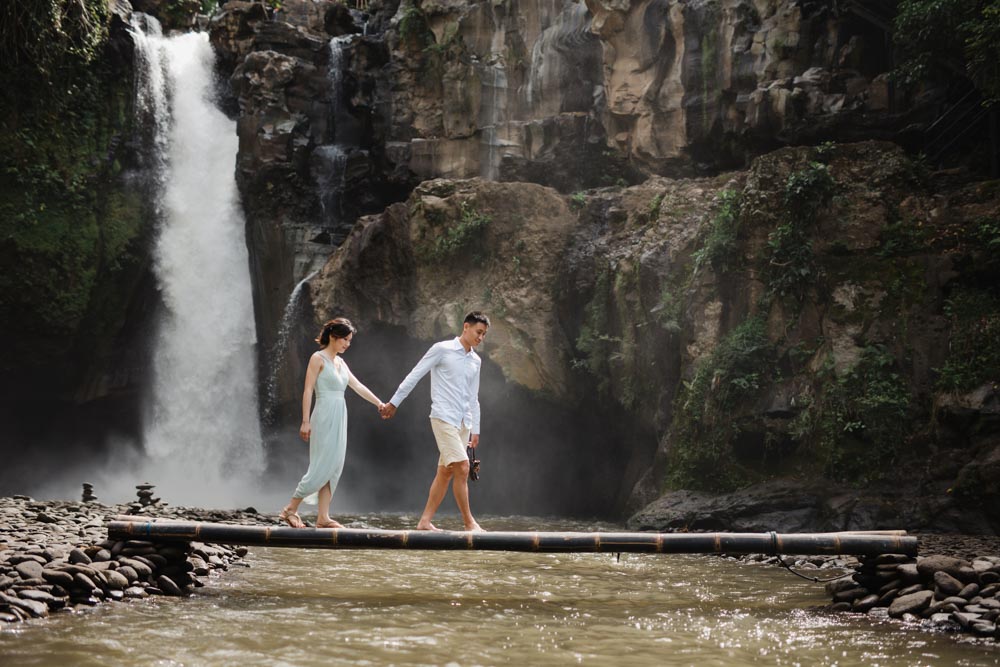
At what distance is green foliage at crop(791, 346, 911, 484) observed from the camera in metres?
11.2

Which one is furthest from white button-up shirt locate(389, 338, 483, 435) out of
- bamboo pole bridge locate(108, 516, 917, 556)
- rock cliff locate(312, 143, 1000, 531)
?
rock cliff locate(312, 143, 1000, 531)

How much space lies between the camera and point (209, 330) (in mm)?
21281

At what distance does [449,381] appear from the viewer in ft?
25.1

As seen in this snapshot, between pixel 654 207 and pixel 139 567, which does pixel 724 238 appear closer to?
pixel 654 207

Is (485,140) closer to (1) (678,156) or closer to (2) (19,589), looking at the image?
(1) (678,156)

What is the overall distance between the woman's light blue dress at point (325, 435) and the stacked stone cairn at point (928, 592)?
4.44m

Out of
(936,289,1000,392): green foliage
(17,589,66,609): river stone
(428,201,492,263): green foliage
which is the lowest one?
(17,589,66,609): river stone

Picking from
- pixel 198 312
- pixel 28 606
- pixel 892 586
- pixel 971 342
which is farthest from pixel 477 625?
pixel 198 312

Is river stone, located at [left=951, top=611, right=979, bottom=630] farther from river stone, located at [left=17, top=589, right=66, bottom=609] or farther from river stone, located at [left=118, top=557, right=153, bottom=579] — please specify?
river stone, located at [left=17, top=589, right=66, bottom=609]

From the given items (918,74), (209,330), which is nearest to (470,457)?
(918,74)

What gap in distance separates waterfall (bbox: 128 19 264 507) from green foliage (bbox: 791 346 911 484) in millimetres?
12985

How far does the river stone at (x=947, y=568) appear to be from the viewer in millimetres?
6078

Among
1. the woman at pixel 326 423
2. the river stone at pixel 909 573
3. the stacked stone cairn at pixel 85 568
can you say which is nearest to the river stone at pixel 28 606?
the stacked stone cairn at pixel 85 568

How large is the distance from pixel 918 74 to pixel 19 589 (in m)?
13.7
